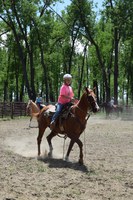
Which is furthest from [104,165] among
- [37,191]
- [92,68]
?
[92,68]

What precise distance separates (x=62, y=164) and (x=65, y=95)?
1.95 m

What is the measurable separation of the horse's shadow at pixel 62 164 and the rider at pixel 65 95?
3.48 ft

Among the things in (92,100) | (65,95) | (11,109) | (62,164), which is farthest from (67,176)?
(11,109)

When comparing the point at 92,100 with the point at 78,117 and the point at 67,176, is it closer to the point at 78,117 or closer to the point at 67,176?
the point at 78,117

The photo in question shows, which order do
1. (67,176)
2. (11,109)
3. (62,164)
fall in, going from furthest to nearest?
(11,109)
(62,164)
(67,176)

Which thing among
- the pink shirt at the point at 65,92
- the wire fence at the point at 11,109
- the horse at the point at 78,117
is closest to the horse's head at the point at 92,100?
the horse at the point at 78,117

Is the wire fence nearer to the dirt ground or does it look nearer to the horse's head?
the dirt ground

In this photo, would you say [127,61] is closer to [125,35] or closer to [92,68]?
[92,68]

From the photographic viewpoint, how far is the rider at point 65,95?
34.4 feet

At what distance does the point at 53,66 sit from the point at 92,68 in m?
7.09

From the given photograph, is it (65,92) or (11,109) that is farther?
(11,109)

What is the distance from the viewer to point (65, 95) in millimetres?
10531

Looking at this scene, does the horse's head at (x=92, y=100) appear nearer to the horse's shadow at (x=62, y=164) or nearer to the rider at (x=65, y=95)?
the rider at (x=65, y=95)

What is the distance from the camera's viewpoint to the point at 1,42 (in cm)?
5166
